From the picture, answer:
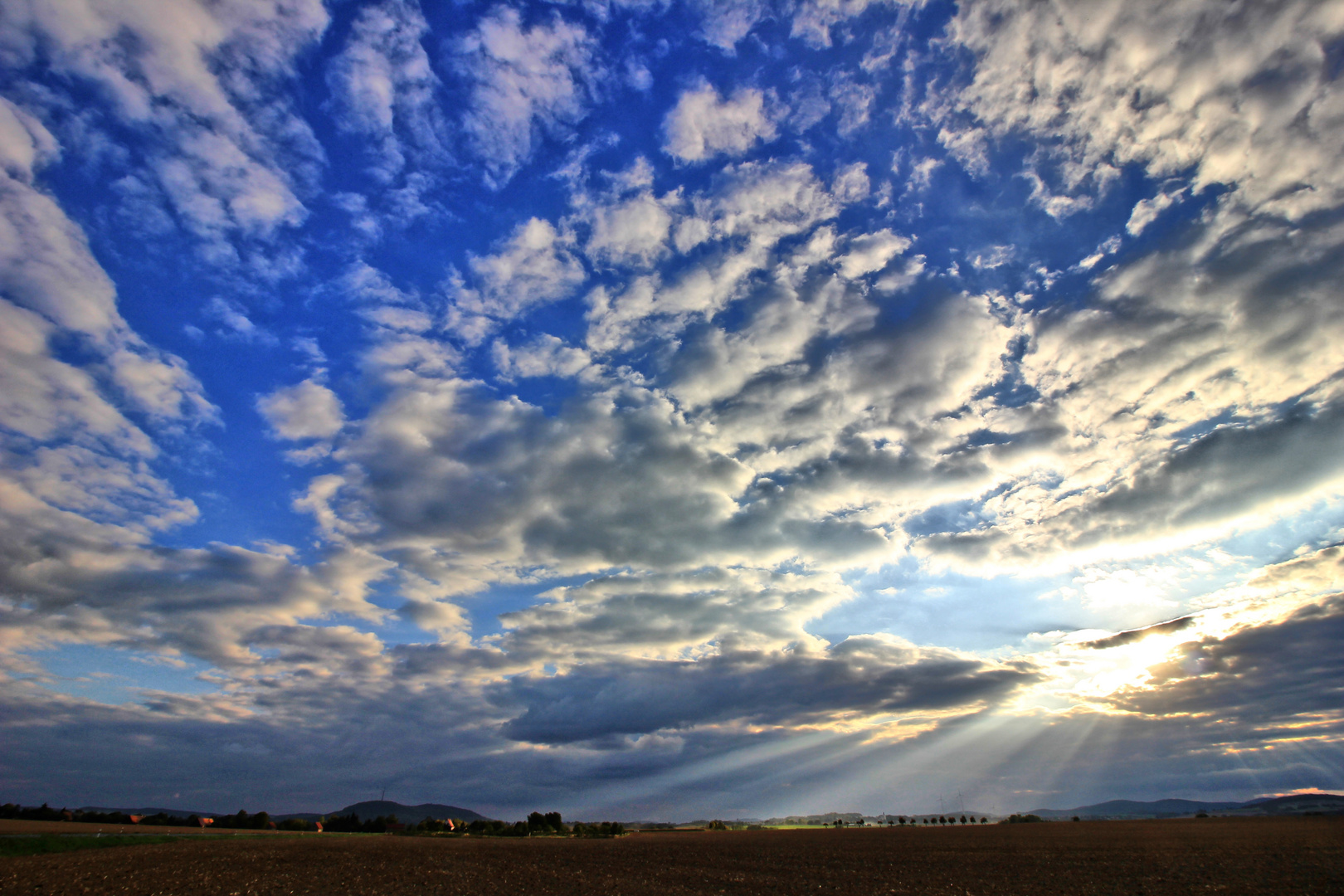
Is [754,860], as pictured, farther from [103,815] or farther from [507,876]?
[103,815]

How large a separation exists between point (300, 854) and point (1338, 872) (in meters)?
82.2

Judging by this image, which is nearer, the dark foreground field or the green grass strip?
the dark foreground field

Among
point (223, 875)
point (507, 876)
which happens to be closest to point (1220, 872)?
point (507, 876)

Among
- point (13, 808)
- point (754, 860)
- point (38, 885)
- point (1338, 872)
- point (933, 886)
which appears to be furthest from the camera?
point (13, 808)

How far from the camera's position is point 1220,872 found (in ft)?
150

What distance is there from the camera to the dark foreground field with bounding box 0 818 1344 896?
124 ft

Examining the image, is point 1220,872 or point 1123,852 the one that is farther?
point 1123,852

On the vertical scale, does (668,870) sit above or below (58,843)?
below

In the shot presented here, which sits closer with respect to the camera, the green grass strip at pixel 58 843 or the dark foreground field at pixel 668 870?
the dark foreground field at pixel 668 870

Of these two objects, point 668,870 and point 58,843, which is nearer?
point 668,870

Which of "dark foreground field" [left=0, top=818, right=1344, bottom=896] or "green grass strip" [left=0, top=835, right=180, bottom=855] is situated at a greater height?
"green grass strip" [left=0, top=835, right=180, bottom=855]

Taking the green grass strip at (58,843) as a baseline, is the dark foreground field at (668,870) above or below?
below

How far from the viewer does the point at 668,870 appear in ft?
170

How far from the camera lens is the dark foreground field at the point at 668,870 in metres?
37.8
